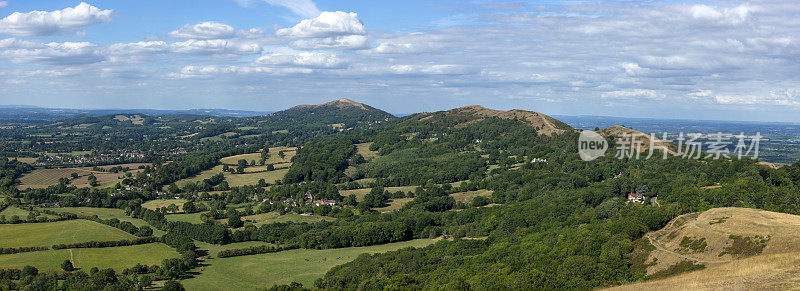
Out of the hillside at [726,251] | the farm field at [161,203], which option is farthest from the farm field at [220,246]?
the hillside at [726,251]

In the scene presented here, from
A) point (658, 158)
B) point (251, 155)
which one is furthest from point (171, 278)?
point (251, 155)

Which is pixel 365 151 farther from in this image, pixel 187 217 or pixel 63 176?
pixel 63 176

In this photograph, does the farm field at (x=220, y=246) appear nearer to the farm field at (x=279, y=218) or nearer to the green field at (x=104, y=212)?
the farm field at (x=279, y=218)

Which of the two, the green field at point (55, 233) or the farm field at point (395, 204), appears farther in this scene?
the farm field at point (395, 204)

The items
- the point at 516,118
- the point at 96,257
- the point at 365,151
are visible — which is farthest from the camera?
the point at 516,118

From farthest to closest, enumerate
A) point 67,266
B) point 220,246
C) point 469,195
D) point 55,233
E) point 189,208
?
point 469,195 → point 189,208 → point 55,233 → point 220,246 → point 67,266

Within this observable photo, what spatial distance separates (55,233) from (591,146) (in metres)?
116

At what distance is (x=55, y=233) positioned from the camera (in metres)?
73.0

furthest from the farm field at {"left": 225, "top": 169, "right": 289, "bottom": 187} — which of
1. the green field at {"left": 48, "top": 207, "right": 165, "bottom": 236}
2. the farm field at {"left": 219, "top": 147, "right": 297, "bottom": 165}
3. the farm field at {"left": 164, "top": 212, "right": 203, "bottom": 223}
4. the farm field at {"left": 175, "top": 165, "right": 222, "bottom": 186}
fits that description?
the green field at {"left": 48, "top": 207, "right": 165, "bottom": 236}

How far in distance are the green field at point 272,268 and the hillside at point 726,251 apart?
34.6 meters

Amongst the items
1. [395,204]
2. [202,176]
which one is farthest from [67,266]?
[202,176]

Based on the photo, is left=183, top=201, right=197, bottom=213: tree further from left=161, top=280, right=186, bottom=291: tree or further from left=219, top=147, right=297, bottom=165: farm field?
left=219, top=147, right=297, bottom=165: farm field

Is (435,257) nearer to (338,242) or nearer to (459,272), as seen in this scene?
(459,272)

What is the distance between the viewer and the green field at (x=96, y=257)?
58094 millimetres
